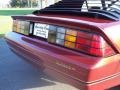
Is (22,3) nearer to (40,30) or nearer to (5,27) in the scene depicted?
(5,27)

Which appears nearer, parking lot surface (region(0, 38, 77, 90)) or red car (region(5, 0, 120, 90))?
red car (region(5, 0, 120, 90))

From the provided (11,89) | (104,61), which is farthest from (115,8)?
(11,89)

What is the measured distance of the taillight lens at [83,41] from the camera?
2.80 m

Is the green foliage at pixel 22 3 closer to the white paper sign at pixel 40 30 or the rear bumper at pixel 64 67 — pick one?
the white paper sign at pixel 40 30

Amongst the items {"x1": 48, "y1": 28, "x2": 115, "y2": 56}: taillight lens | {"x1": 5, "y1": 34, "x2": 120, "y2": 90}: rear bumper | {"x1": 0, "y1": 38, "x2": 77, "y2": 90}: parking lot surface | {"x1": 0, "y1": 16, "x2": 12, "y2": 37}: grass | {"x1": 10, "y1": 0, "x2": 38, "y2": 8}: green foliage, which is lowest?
{"x1": 10, "y1": 0, "x2": 38, "y2": 8}: green foliage

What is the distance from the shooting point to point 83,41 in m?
2.92

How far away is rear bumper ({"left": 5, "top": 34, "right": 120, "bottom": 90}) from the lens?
108 inches

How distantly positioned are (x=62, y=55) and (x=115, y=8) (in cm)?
96

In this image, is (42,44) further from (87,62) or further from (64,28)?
(87,62)

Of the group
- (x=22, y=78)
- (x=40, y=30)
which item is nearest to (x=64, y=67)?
(x=40, y=30)

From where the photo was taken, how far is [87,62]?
274cm

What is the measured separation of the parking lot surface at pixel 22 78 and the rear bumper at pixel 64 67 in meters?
0.34

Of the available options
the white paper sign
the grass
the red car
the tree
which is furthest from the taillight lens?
the tree

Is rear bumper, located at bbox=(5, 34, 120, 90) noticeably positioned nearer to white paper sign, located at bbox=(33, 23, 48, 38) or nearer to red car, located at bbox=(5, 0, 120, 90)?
red car, located at bbox=(5, 0, 120, 90)
